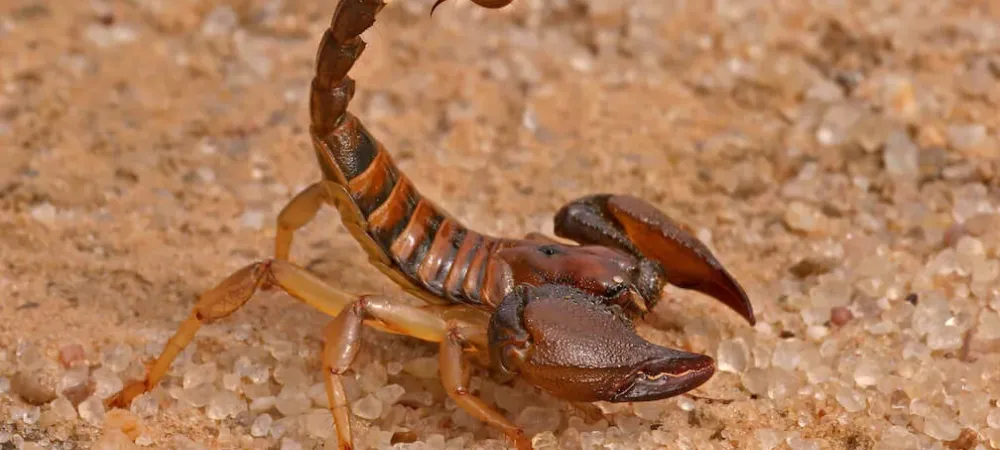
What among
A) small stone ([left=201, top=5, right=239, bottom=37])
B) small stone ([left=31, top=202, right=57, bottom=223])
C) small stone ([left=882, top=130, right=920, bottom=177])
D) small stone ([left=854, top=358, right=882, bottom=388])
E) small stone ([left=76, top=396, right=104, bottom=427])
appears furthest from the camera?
small stone ([left=201, top=5, right=239, bottom=37])

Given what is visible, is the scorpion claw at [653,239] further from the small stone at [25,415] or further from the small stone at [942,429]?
the small stone at [25,415]

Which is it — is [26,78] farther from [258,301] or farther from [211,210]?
[258,301]

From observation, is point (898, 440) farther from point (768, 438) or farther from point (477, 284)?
point (477, 284)

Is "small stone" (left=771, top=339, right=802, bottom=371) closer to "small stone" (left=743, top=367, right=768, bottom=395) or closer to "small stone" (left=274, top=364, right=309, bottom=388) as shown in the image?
"small stone" (left=743, top=367, right=768, bottom=395)

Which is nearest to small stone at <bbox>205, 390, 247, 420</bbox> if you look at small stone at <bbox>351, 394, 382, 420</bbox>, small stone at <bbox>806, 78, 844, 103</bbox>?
small stone at <bbox>351, 394, 382, 420</bbox>

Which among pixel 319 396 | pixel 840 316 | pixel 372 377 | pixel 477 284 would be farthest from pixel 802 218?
pixel 319 396

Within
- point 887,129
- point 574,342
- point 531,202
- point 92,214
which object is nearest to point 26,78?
point 92,214
